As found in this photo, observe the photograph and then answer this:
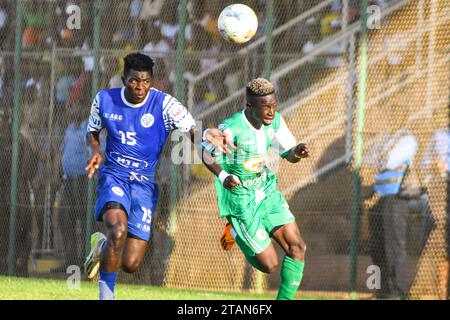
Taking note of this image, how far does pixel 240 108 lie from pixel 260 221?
413 cm

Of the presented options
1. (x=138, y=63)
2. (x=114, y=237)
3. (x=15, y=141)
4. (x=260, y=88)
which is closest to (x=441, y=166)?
(x=260, y=88)

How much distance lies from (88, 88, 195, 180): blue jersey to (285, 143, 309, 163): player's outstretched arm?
1027 mm

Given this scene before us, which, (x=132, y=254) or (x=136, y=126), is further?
(x=136, y=126)

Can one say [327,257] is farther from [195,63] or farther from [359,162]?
[195,63]

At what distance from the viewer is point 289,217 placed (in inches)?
448

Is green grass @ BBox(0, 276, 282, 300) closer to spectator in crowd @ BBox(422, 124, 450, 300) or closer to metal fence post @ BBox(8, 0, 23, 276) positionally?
metal fence post @ BBox(8, 0, 23, 276)

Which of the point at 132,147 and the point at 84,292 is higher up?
the point at 132,147

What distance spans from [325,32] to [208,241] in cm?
310

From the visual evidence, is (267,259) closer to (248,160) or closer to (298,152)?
(248,160)

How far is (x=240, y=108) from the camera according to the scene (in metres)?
15.4

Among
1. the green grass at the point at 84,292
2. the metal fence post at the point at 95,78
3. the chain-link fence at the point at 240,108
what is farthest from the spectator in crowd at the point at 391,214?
the metal fence post at the point at 95,78

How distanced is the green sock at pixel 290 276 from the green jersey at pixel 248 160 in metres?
0.65

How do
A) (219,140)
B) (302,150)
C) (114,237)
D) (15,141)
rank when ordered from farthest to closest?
(15,141)
(219,140)
(302,150)
(114,237)

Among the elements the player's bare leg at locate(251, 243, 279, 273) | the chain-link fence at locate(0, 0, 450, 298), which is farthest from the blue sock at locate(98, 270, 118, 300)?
the chain-link fence at locate(0, 0, 450, 298)
